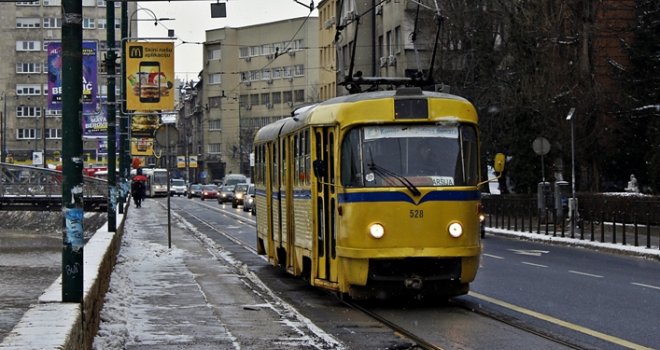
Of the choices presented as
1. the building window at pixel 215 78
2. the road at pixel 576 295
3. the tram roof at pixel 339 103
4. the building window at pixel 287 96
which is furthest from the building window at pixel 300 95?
the tram roof at pixel 339 103

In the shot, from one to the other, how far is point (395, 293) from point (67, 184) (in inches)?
229

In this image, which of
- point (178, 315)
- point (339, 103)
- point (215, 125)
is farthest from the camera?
point (215, 125)

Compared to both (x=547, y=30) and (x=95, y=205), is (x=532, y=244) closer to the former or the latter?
(x=547, y=30)

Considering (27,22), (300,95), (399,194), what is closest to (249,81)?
(300,95)

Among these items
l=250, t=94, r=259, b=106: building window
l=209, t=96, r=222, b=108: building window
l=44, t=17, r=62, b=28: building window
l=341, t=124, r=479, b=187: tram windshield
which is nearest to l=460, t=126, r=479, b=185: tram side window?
l=341, t=124, r=479, b=187: tram windshield

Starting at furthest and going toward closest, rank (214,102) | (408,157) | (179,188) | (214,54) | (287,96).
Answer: (214,102)
(214,54)
(179,188)
(287,96)
(408,157)

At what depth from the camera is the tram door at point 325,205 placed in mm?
16203

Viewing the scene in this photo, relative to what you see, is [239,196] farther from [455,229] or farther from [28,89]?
[455,229]

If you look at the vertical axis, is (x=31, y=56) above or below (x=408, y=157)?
above

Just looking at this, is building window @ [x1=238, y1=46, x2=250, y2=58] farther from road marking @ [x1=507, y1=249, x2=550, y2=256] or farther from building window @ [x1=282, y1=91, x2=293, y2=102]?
road marking @ [x1=507, y1=249, x2=550, y2=256]

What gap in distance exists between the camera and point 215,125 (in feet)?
453

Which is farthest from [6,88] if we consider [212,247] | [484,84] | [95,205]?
[212,247]

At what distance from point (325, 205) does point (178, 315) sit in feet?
8.38

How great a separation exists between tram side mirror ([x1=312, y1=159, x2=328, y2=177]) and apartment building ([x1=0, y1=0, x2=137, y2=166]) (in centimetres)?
3584
